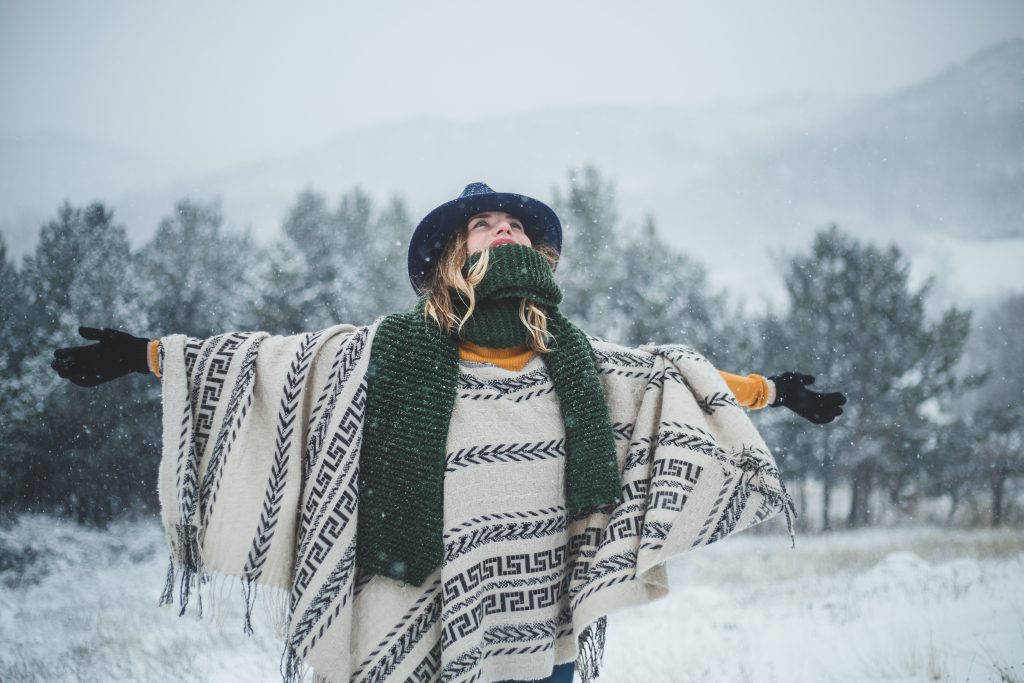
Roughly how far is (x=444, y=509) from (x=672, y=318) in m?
12.2

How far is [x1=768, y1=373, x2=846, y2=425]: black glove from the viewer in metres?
2.05

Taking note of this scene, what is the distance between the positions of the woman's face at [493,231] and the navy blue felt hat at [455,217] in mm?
24

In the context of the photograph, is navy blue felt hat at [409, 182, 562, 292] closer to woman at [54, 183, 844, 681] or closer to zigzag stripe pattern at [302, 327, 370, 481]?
woman at [54, 183, 844, 681]

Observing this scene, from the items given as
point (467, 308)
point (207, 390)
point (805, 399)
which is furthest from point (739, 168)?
point (207, 390)

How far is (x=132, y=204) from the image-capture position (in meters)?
11.9

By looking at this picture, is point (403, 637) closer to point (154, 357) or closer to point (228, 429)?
point (228, 429)

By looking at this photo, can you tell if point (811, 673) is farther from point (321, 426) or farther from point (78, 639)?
point (78, 639)

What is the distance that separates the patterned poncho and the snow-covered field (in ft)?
0.78

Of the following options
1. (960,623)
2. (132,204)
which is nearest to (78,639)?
(960,623)

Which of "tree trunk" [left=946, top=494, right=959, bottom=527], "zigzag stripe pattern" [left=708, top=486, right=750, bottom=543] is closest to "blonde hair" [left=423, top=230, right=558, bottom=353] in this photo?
"zigzag stripe pattern" [left=708, top=486, right=750, bottom=543]

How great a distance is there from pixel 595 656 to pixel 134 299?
1019 cm

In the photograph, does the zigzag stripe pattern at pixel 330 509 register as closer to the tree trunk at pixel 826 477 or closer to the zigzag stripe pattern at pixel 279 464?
the zigzag stripe pattern at pixel 279 464

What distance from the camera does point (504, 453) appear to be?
1632 mm

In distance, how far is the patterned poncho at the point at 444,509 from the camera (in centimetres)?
147
